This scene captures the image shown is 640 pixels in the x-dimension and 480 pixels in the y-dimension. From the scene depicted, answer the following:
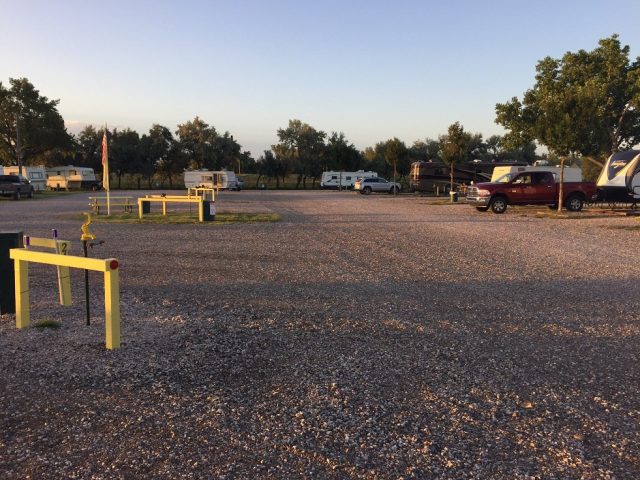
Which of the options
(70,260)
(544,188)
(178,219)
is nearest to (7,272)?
(70,260)

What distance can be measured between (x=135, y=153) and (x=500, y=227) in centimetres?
6029

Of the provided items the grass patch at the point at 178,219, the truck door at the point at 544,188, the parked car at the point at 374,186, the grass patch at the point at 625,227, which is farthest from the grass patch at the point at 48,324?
the parked car at the point at 374,186

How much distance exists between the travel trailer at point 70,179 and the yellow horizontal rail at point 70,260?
180 ft

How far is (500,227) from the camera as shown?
1628 centimetres

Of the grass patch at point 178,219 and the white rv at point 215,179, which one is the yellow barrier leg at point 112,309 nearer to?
the grass patch at point 178,219

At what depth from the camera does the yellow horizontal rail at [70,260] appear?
4.61m

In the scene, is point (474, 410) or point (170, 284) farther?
point (170, 284)

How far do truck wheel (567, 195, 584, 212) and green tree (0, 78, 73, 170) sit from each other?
192ft

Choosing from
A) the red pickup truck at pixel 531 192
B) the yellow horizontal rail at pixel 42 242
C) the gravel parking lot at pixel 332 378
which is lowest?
the gravel parking lot at pixel 332 378

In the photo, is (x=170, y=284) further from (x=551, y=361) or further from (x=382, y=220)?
(x=382, y=220)

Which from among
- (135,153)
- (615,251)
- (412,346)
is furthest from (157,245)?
(135,153)

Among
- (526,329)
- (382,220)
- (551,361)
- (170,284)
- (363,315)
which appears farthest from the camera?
(382,220)

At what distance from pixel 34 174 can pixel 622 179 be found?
5069 centimetres

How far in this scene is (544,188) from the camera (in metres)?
22.1
